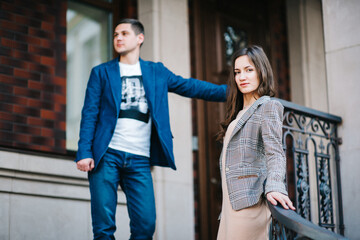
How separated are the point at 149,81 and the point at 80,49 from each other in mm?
2197

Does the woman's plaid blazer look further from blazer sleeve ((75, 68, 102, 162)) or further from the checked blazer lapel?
blazer sleeve ((75, 68, 102, 162))

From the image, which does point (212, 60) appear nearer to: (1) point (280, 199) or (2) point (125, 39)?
(2) point (125, 39)

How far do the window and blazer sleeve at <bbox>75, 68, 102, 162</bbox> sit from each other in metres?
1.72

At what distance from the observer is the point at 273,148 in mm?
Answer: 3570

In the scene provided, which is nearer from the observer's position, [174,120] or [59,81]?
[59,81]

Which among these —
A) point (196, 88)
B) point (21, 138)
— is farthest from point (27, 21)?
point (196, 88)

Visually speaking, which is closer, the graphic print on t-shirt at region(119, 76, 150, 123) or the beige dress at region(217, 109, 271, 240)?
the beige dress at region(217, 109, 271, 240)

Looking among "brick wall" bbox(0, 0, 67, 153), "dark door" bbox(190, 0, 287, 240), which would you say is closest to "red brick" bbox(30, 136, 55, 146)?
"brick wall" bbox(0, 0, 67, 153)

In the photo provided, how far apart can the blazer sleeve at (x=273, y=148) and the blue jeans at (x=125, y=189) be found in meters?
1.23

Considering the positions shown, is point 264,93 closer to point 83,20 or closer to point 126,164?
point 126,164

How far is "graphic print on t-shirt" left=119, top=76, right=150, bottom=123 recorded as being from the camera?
182 inches

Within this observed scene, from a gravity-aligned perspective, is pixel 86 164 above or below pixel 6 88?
below

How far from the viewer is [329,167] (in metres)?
5.65

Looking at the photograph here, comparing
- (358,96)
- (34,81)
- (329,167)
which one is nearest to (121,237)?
(34,81)
